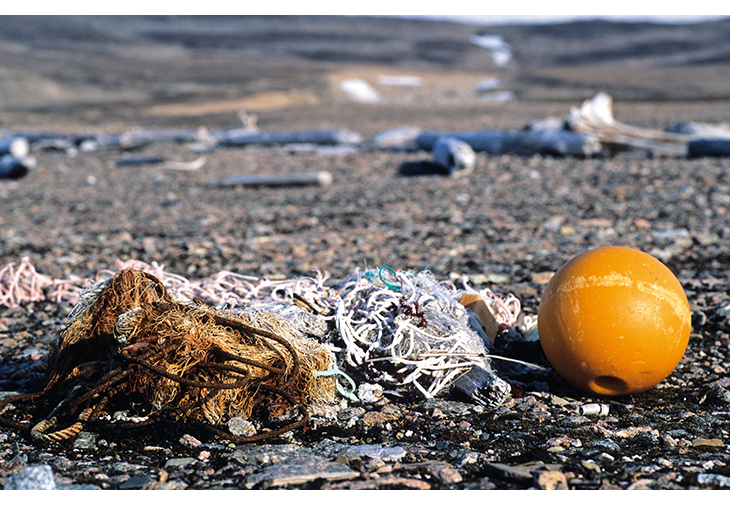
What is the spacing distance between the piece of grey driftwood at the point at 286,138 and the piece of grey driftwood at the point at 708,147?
7.21 meters

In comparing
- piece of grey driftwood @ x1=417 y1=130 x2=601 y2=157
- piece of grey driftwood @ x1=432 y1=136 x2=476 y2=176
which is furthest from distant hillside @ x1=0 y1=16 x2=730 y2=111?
piece of grey driftwood @ x1=432 y1=136 x2=476 y2=176

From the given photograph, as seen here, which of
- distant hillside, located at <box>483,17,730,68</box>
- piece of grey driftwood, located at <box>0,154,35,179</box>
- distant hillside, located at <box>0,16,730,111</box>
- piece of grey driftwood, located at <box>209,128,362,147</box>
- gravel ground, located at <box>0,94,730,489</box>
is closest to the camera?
gravel ground, located at <box>0,94,730,489</box>

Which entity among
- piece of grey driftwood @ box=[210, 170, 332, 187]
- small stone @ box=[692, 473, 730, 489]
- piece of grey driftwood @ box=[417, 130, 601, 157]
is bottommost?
piece of grey driftwood @ box=[210, 170, 332, 187]

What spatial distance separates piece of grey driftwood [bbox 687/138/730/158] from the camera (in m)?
10.3

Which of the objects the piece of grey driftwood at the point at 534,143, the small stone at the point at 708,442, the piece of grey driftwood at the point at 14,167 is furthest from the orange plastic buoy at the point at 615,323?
the piece of grey driftwood at the point at 14,167

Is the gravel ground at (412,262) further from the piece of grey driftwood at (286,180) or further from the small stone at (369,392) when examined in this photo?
the piece of grey driftwood at (286,180)

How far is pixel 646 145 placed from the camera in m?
11.0

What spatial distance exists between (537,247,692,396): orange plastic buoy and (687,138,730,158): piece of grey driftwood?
27.7 ft

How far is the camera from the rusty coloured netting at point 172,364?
2.87m

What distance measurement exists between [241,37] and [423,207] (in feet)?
223

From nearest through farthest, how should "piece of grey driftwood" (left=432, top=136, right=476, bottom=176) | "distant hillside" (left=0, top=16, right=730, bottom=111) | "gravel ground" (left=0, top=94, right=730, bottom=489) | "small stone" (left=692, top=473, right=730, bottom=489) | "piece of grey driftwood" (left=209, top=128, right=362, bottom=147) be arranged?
1. "small stone" (left=692, top=473, right=730, bottom=489)
2. "gravel ground" (left=0, top=94, right=730, bottom=489)
3. "piece of grey driftwood" (left=432, top=136, right=476, bottom=176)
4. "piece of grey driftwood" (left=209, top=128, right=362, bottom=147)
5. "distant hillside" (left=0, top=16, right=730, bottom=111)

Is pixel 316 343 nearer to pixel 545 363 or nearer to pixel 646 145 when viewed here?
pixel 545 363

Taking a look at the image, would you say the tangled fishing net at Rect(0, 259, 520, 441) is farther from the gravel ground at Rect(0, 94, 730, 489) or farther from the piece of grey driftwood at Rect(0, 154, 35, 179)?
the piece of grey driftwood at Rect(0, 154, 35, 179)

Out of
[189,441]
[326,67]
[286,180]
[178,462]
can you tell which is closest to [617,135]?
[286,180]
